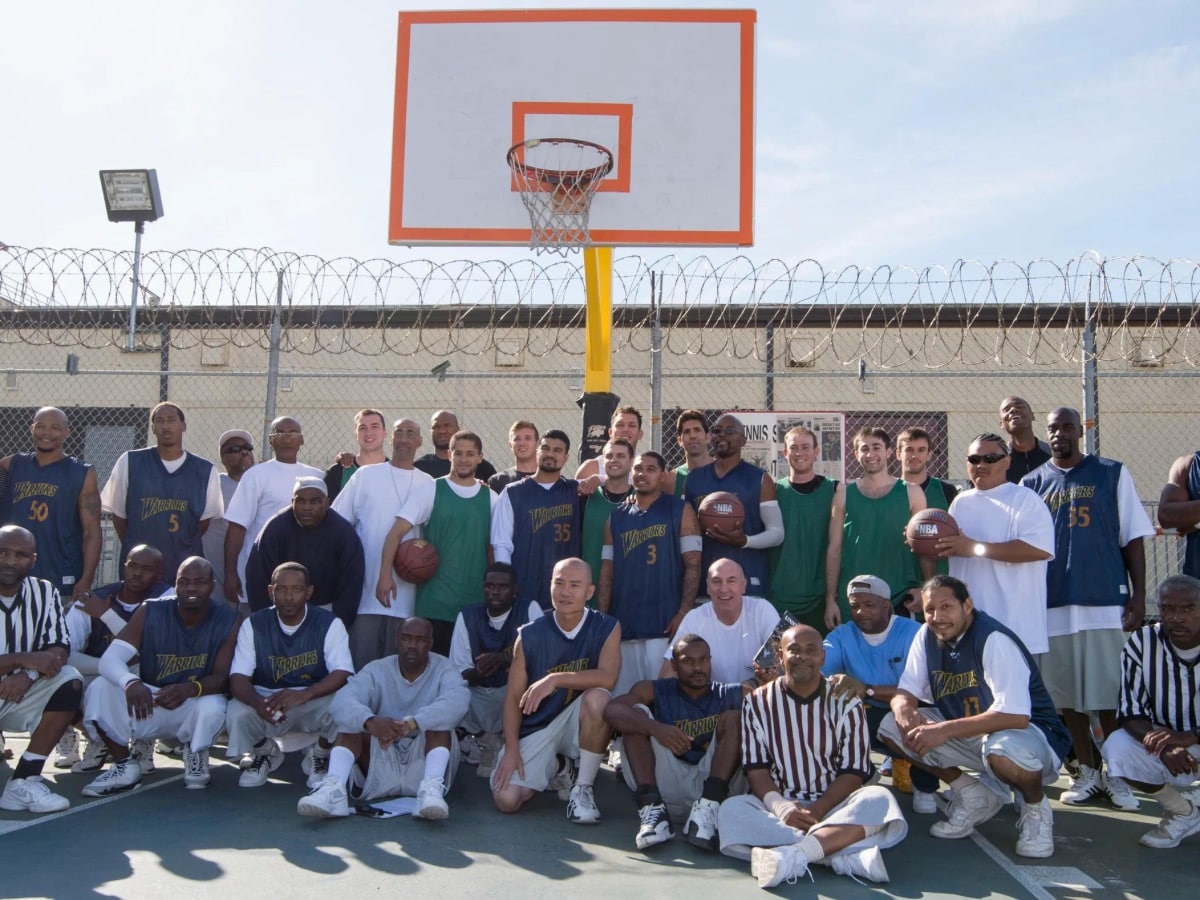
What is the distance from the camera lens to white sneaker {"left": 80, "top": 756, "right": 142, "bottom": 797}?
5.69 m

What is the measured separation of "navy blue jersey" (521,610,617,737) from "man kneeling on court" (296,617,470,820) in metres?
0.39

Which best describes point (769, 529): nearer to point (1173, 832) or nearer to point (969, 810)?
point (969, 810)

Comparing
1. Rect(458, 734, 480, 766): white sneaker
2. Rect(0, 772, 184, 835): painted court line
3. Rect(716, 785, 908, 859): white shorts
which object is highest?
Rect(716, 785, 908, 859): white shorts

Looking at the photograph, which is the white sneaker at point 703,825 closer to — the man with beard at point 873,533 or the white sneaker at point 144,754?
the man with beard at point 873,533

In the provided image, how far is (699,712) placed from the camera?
5.52 meters

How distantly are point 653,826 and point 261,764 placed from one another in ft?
7.74

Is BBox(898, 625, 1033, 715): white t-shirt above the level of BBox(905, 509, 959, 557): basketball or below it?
below

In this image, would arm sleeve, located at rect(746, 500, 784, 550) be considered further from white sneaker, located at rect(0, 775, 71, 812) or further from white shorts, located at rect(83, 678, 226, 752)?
white sneaker, located at rect(0, 775, 71, 812)

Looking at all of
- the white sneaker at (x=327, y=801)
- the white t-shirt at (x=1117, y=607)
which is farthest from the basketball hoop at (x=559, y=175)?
the white sneaker at (x=327, y=801)

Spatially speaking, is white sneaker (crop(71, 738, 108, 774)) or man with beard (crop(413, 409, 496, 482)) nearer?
white sneaker (crop(71, 738, 108, 774))

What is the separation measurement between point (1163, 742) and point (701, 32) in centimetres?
611

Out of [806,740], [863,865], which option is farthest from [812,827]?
[806,740]

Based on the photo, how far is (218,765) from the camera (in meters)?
6.48

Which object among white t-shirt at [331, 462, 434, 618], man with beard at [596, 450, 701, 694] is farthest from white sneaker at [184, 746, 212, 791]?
man with beard at [596, 450, 701, 694]
